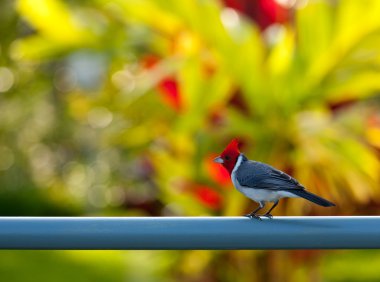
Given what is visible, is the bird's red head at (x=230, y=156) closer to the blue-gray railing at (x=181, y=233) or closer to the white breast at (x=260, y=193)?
the white breast at (x=260, y=193)

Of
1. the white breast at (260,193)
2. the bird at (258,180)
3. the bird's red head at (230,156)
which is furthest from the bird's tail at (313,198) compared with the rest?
the bird's red head at (230,156)

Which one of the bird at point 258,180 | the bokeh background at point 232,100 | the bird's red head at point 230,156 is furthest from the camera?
the bokeh background at point 232,100

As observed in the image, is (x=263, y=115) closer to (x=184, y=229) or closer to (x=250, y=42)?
(x=250, y=42)

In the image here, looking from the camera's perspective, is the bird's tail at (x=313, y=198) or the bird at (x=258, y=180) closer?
the bird's tail at (x=313, y=198)

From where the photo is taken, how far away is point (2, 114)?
6.11 metres

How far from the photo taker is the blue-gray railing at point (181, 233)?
4.68 feet

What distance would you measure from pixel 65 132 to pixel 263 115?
3.15 m

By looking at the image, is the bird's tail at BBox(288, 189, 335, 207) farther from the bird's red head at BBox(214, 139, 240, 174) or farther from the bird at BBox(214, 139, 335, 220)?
the bird's red head at BBox(214, 139, 240, 174)

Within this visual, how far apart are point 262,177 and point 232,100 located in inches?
75.6

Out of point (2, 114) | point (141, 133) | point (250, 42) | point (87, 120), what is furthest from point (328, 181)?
point (2, 114)

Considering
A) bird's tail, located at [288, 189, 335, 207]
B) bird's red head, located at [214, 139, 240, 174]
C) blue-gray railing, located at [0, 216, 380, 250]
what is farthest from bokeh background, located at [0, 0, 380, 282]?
blue-gray railing, located at [0, 216, 380, 250]

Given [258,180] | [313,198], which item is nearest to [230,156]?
[258,180]

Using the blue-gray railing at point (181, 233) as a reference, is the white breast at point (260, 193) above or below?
above

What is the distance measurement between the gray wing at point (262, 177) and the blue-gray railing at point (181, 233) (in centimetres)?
29
